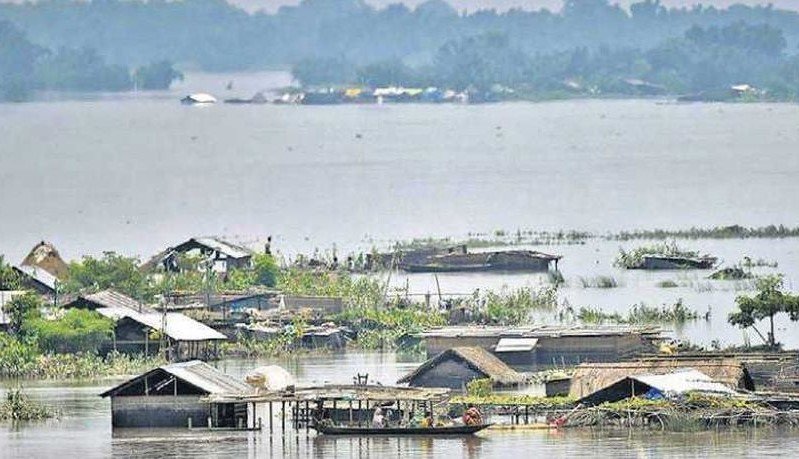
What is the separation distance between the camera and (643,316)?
3412cm

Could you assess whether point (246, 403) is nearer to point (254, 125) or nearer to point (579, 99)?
point (254, 125)

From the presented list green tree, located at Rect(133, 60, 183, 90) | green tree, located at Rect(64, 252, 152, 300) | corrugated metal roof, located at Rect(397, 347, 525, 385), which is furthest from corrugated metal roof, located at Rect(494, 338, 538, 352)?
green tree, located at Rect(133, 60, 183, 90)

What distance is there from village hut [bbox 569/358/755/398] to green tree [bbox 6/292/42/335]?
7.31 metres

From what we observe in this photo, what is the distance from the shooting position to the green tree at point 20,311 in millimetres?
30312

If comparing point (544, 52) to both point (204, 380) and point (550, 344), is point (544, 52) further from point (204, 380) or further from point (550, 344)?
point (204, 380)

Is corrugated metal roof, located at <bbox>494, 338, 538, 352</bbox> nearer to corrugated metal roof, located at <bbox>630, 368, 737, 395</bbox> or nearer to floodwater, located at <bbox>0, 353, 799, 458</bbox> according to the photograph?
corrugated metal roof, located at <bbox>630, 368, 737, 395</bbox>

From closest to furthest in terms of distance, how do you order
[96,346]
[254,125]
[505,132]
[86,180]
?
[96,346]
[86,180]
[505,132]
[254,125]

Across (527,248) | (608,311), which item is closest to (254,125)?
(527,248)

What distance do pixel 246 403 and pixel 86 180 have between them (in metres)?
57.3

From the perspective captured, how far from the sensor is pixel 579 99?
146000 mm

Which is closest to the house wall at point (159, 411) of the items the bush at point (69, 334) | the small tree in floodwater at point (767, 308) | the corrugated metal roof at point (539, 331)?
the bush at point (69, 334)

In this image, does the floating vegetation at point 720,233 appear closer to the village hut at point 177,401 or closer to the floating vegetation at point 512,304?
the floating vegetation at point 512,304

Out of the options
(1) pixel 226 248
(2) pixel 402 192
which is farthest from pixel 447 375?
(2) pixel 402 192

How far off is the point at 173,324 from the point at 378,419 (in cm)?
655
